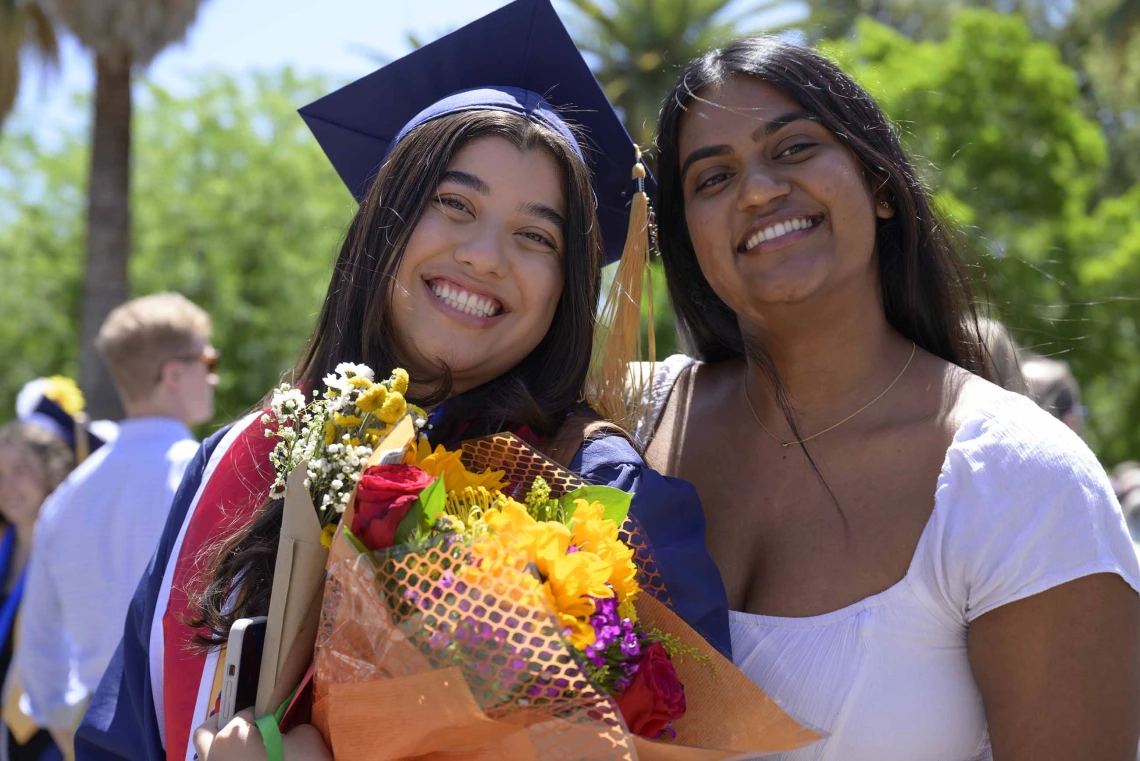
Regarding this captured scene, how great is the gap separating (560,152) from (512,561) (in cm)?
101

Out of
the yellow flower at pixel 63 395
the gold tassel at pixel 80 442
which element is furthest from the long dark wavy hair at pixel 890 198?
the yellow flower at pixel 63 395

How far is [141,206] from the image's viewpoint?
57.8 ft

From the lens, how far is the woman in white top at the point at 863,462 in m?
2.07

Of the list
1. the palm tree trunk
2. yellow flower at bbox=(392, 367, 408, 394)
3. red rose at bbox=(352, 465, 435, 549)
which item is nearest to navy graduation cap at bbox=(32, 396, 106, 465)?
yellow flower at bbox=(392, 367, 408, 394)

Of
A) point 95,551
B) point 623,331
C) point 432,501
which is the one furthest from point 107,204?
point 432,501

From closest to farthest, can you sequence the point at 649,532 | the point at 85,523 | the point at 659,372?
the point at 649,532 < the point at 659,372 < the point at 85,523

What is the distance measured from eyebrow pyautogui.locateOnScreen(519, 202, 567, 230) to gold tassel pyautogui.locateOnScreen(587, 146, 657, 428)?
1.01ft

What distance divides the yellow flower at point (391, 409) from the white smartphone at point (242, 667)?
38 cm

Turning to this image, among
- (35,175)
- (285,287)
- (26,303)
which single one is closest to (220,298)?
(285,287)

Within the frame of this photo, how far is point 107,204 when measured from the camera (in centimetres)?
1115

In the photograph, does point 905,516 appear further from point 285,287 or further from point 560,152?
point 285,287

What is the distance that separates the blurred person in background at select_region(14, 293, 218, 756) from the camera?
418 cm

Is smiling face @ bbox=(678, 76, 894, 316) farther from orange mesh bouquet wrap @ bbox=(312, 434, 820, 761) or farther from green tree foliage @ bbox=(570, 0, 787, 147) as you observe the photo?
green tree foliage @ bbox=(570, 0, 787, 147)

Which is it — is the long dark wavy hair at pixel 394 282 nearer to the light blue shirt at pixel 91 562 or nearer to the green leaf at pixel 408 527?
the green leaf at pixel 408 527
